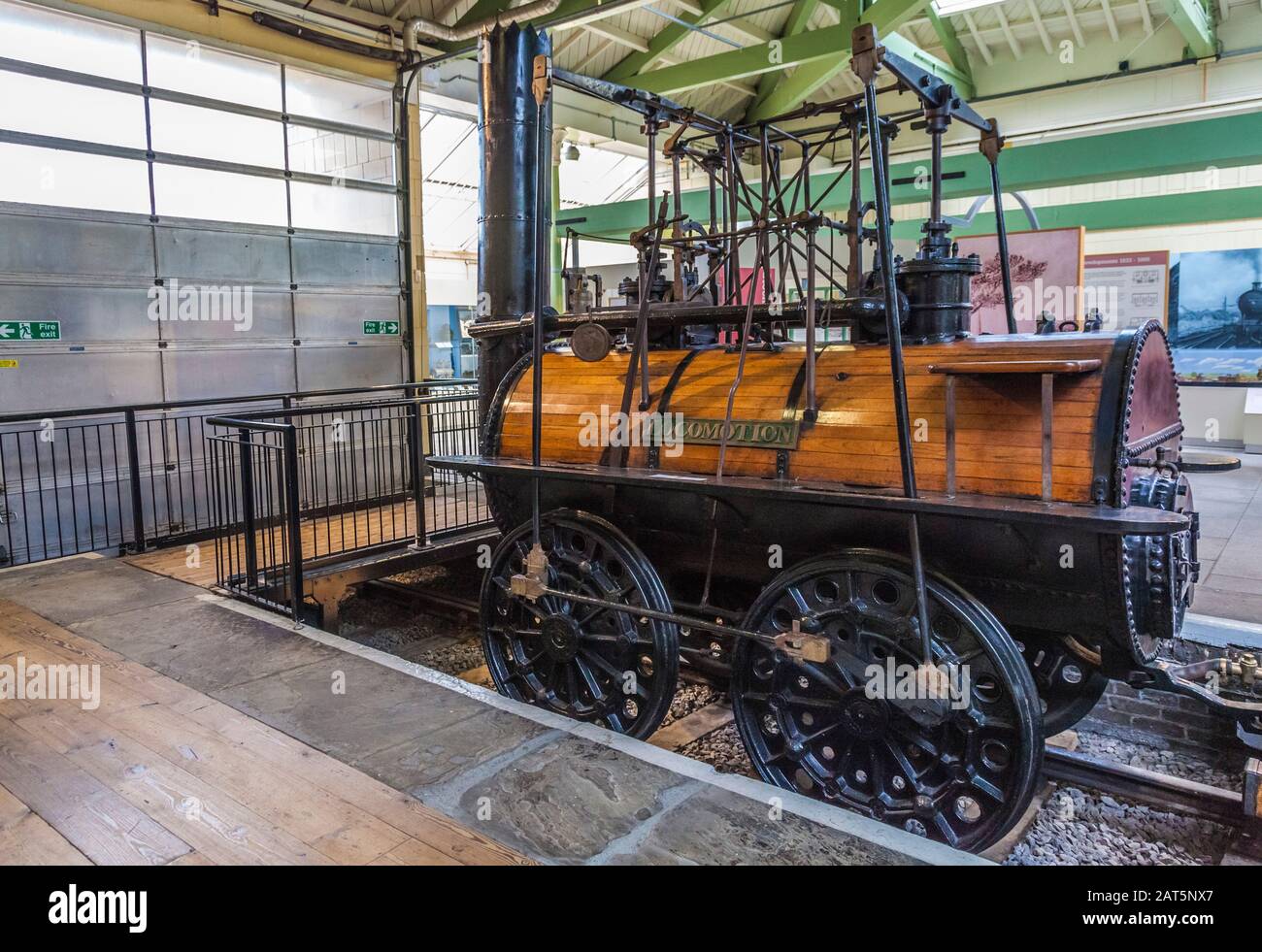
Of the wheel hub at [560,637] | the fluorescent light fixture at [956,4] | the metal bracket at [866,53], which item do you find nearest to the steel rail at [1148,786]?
the wheel hub at [560,637]

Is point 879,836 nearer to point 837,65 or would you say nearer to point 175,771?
point 175,771

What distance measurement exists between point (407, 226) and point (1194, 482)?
965 cm

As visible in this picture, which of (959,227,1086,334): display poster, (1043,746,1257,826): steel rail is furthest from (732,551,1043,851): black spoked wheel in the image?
(959,227,1086,334): display poster

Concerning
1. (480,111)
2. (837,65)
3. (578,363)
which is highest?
(837,65)

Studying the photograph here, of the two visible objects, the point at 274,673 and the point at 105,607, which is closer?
the point at 274,673

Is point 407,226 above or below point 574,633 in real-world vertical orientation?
above

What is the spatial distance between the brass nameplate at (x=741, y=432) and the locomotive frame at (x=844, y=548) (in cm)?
2

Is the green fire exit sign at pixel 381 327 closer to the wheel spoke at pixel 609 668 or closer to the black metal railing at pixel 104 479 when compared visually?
the black metal railing at pixel 104 479

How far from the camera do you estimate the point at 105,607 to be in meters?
5.28

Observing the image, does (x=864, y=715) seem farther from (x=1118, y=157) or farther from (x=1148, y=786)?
(x=1118, y=157)

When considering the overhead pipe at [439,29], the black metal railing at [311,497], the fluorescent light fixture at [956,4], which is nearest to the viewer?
the black metal railing at [311,497]

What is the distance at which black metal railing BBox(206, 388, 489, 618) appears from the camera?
537 centimetres

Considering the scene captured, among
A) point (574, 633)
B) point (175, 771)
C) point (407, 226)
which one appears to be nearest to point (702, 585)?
point (574, 633)

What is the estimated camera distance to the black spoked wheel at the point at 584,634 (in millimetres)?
3945
